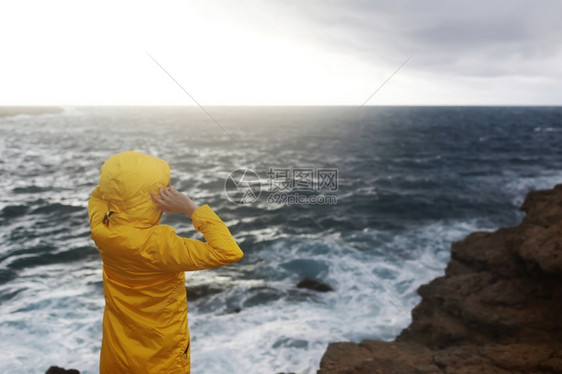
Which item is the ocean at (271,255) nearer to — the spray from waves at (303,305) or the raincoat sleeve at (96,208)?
the spray from waves at (303,305)

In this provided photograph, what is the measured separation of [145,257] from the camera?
1.85 m

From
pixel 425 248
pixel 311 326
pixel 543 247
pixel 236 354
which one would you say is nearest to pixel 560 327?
pixel 543 247

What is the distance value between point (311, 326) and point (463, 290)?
318cm

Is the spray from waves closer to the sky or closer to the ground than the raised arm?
closer to the ground

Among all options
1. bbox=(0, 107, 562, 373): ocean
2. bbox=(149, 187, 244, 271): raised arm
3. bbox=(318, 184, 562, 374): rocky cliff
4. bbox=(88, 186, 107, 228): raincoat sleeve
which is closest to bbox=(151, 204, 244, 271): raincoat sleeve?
bbox=(149, 187, 244, 271): raised arm

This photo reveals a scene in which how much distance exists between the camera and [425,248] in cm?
1216

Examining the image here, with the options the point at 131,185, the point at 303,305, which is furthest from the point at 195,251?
the point at 303,305

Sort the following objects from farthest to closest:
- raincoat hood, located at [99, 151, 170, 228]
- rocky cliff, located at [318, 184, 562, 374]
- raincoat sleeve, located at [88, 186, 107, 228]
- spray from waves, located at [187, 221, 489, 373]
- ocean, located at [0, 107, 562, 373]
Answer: ocean, located at [0, 107, 562, 373], spray from waves, located at [187, 221, 489, 373], rocky cliff, located at [318, 184, 562, 374], raincoat sleeve, located at [88, 186, 107, 228], raincoat hood, located at [99, 151, 170, 228]

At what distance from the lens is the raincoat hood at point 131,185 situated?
180 cm

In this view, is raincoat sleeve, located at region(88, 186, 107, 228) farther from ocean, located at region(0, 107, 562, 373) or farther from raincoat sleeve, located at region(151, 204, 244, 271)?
ocean, located at region(0, 107, 562, 373)

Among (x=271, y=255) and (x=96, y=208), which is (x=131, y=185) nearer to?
(x=96, y=208)

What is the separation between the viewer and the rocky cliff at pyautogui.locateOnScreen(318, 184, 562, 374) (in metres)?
4.55

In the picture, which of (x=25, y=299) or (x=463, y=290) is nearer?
(x=463, y=290)

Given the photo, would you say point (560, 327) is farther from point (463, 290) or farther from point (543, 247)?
point (463, 290)
